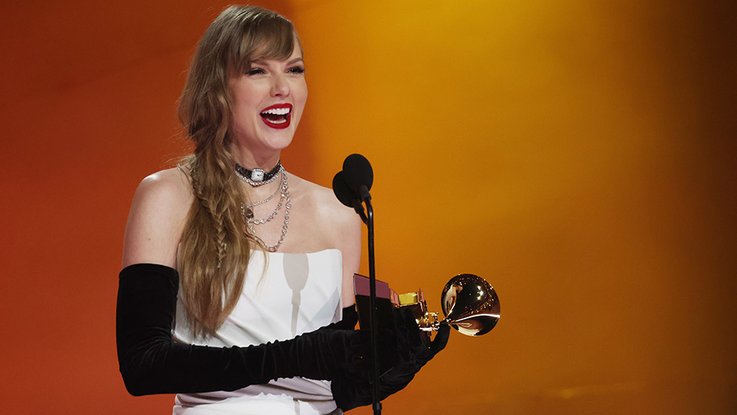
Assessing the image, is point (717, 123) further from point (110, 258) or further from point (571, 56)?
point (110, 258)

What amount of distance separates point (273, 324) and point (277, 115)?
1.64ft

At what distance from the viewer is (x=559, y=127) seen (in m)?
3.43

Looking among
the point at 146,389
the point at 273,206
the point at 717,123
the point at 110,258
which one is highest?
the point at 717,123

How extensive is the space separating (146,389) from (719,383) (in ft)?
7.81

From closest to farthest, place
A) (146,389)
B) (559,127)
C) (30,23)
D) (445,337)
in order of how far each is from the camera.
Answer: (146,389) → (445,337) → (30,23) → (559,127)

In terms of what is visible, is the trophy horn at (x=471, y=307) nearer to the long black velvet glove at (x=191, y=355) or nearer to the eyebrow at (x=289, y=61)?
the long black velvet glove at (x=191, y=355)

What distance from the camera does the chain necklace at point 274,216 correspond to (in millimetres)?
2123

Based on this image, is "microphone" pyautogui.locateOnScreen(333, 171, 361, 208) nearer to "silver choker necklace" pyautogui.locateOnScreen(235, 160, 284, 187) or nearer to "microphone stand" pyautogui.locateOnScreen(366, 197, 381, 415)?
"microphone stand" pyautogui.locateOnScreen(366, 197, 381, 415)

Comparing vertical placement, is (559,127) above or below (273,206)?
above

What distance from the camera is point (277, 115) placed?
216cm

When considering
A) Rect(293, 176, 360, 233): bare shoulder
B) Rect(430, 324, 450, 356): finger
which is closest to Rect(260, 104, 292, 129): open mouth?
Rect(293, 176, 360, 233): bare shoulder

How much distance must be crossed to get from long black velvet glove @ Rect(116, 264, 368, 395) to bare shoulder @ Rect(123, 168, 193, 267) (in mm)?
42

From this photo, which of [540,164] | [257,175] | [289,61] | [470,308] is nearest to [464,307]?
[470,308]

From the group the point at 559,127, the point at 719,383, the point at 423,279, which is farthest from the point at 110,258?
the point at 719,383
